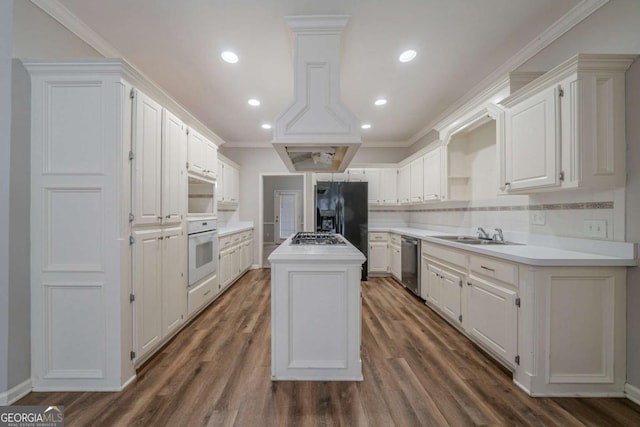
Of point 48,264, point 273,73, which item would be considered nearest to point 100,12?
point 273,73

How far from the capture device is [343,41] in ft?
7.45

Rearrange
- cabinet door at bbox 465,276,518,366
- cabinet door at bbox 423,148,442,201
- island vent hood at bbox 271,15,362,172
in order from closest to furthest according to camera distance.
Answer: cabinet door at bbox 465,276,518,366
island vent hood at bbox 271,15,362,172
cabinet door at bbox 423,148,442,201

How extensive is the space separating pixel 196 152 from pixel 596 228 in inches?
145

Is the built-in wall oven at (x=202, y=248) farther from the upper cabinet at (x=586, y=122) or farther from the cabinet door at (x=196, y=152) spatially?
the upper cabinet at (x=586, y=122)

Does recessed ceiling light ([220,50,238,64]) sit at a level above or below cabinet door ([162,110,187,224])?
above

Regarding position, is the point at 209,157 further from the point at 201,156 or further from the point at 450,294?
the point at 450,294

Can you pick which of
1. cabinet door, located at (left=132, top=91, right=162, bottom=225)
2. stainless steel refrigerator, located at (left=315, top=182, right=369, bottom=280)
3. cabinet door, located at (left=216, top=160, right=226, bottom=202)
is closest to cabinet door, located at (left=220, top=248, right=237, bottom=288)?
cabinet door, located at (left=216, top=160, right=226, bottom=202)

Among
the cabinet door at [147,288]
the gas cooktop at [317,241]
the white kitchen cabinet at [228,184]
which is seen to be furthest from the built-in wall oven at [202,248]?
the white kitchen cabinet at [228,184]

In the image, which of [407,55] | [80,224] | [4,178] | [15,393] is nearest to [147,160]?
[80,224]

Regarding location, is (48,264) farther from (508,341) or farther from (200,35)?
(508,341)

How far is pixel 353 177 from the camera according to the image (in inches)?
196

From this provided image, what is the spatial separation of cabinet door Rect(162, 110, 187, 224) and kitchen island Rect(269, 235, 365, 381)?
121 centimetres

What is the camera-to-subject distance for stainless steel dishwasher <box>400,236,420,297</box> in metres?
3.54

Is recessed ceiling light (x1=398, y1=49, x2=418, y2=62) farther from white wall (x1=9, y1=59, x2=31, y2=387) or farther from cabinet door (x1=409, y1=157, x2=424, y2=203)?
white wall (x1=9, y1=59, x2=31, y2=387)
